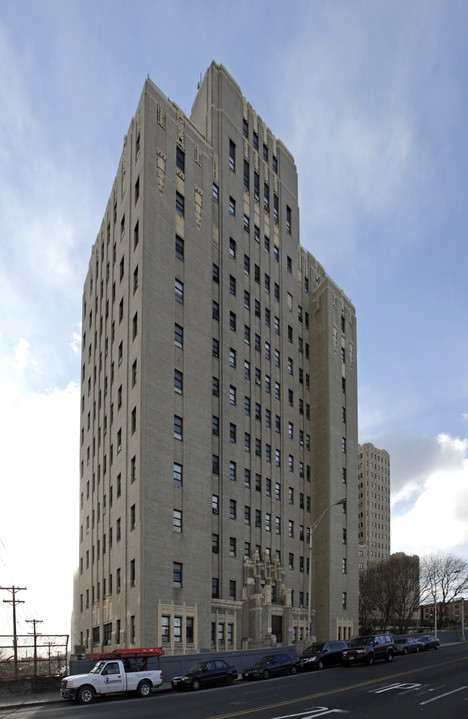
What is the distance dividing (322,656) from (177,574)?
1128 cm

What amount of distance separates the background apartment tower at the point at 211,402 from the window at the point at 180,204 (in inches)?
3.3

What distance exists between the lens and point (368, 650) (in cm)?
3591

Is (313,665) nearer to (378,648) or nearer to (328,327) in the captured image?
(378,648)

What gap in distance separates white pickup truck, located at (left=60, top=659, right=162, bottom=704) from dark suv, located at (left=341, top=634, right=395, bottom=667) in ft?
42.5

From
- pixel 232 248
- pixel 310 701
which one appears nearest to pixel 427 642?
pixel 310 701

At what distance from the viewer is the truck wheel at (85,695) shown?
981 inches

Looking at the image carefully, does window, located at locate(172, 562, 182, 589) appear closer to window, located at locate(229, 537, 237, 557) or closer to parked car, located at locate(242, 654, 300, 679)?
window, located at locate(229, 537, 237, 557)

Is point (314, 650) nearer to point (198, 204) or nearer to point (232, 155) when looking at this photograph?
point (198, 204)

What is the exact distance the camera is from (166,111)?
50594mm

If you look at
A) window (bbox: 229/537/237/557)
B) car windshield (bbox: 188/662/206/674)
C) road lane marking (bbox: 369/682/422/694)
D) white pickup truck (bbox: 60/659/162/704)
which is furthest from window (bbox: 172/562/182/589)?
road lane marking (bbox: 369/682/422/694)

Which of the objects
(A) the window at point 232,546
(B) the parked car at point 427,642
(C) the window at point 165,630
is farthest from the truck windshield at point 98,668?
(B) the parked car at point 427,642

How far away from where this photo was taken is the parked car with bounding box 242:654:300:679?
3245 centimetres

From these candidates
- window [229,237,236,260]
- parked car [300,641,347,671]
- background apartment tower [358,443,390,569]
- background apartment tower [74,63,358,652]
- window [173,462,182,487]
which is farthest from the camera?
background apartment tower [358,443,390,569]

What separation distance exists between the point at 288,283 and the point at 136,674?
4610 centimetres
